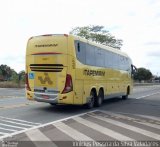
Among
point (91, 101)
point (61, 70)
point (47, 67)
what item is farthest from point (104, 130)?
point (91, 101)

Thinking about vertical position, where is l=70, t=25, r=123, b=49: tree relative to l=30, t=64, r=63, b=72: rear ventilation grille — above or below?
above

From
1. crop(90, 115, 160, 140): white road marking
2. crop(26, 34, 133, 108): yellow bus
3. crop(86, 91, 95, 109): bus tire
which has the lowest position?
crop(90, 115, 160, 140): white road marking

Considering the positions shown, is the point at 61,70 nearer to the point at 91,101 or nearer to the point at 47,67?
the point at 47,67

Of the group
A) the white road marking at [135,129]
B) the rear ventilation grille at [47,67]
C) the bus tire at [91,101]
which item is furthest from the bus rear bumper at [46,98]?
the white road marking at [135,129]

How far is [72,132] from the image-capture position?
11422mm

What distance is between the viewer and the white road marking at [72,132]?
411 inches

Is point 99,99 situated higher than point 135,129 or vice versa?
point 99,99

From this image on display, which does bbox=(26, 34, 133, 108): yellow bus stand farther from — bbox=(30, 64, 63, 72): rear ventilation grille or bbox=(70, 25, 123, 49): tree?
bbox=(70, 25, 123, 49): tree

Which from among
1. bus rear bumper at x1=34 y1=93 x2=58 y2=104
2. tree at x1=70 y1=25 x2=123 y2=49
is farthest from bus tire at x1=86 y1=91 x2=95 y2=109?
tree at x1=70 y1=25 x2=123 y2=49

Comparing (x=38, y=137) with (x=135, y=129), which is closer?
Result: (x=38, y=137)

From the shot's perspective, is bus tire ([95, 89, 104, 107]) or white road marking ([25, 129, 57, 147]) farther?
bus tire ([95, 89, 104, 107])

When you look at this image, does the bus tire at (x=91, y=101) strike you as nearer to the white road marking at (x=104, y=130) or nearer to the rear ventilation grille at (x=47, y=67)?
the rear ventilation grille at (x=47, y=67)

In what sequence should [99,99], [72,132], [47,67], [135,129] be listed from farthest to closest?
1. [99,99]
2. [47,67]
3. [135,129]
4. [72,132]

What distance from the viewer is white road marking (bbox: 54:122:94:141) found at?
10.4m
